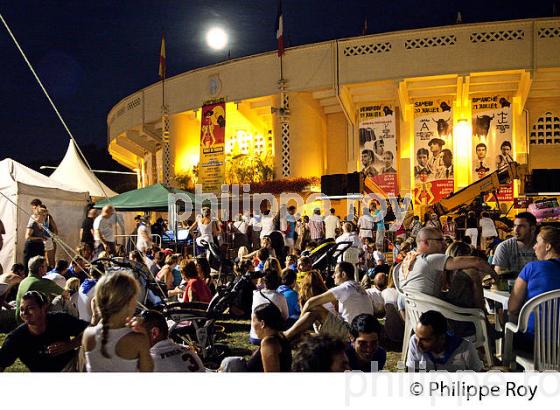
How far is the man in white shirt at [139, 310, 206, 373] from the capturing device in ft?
11.6

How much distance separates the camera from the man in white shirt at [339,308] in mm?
4699

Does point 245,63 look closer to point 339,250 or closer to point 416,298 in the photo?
point 339,250

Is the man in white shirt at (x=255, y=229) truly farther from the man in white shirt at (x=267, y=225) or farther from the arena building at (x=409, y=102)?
the arena building at (x=409, y=102)

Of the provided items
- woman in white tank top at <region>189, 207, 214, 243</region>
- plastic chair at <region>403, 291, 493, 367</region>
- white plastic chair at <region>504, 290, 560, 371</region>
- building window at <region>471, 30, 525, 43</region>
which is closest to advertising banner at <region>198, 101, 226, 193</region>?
woman in white tank top at <region>189, 207, 214, 243</region>

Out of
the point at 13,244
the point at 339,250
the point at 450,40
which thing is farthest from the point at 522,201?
the point at 13,244

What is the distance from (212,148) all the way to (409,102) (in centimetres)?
723

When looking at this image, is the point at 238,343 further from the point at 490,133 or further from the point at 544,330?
the point at 490,133

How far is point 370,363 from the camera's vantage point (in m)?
3.82

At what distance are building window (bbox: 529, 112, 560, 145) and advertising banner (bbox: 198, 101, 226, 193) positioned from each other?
10806 mm

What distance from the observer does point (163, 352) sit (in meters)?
3.57

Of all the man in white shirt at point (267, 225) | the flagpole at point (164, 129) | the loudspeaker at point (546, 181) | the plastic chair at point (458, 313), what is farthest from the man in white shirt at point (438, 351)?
the flagpole at point (164, 129)

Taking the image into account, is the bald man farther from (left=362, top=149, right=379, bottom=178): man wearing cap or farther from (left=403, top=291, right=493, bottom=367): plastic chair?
(left=362, top=149, right=379, bottom=178): man wearing cap
